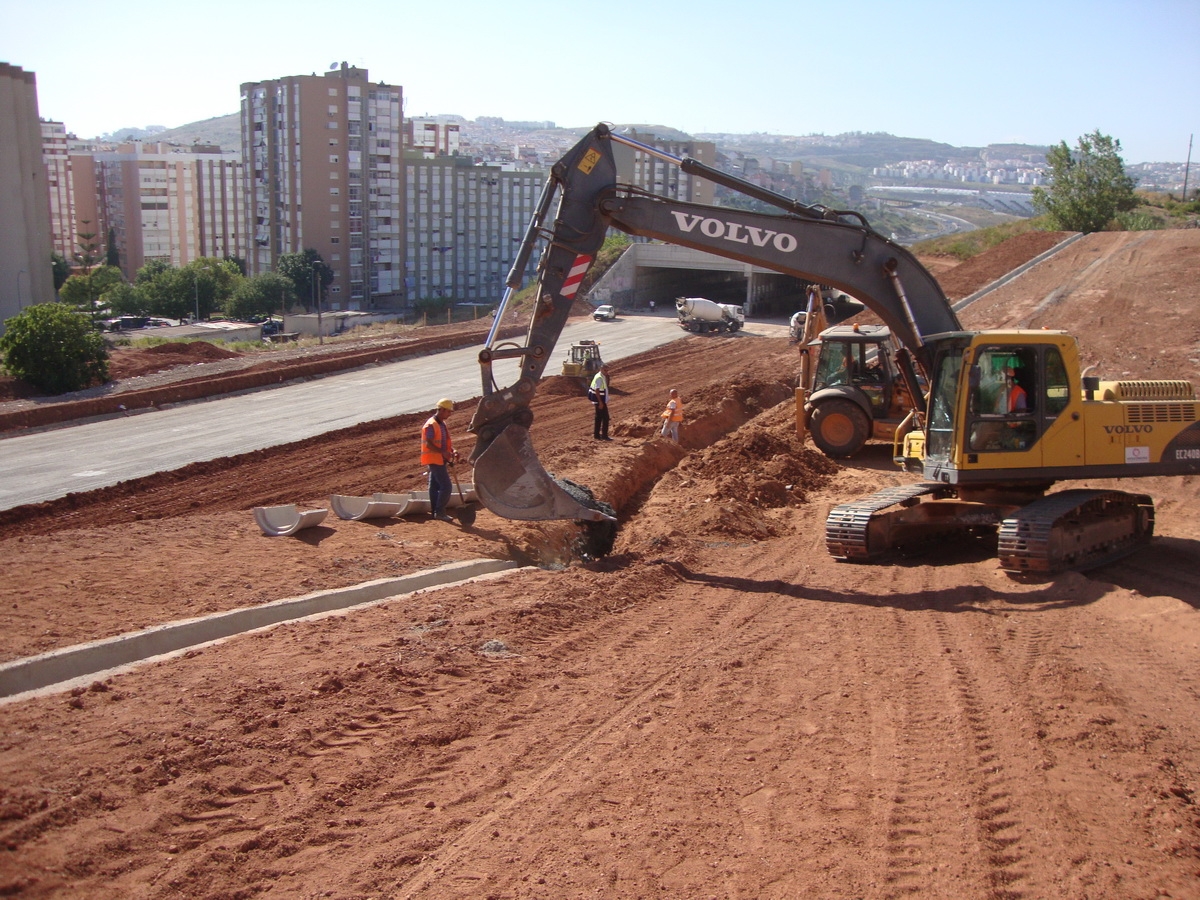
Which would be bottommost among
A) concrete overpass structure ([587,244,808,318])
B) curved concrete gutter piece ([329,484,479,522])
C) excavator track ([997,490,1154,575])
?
curved concrete gutter piece ([329,484,479,522])

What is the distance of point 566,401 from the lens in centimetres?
2684

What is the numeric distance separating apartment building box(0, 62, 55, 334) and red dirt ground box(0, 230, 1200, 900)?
55569 mm

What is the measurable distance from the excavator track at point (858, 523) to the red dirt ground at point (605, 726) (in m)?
0.40

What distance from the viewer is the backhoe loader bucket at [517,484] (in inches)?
462

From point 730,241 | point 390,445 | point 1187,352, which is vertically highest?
point 730,241

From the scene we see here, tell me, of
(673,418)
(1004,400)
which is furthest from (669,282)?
(1004,400)

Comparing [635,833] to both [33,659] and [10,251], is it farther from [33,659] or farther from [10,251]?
[10,251]

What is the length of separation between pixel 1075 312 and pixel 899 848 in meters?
28.3

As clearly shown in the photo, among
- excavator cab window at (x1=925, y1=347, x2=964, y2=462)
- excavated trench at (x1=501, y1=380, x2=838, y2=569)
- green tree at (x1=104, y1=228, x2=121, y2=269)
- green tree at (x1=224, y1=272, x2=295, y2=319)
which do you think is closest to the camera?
excavator cab window at (x1=925, y1=347, x2=964, y2=462)

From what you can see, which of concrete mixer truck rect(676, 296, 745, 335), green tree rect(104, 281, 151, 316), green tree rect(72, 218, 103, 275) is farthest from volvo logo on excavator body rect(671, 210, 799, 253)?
green tree rect(72, 218, 103, 275)

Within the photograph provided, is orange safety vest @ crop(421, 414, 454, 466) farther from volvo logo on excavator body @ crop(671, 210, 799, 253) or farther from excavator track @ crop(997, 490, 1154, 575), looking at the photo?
excavator track @ crop(997, 490, 1154, 575)

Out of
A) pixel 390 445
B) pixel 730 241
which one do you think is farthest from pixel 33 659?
pixel 390 445

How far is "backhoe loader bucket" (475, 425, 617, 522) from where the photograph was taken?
38.5ft

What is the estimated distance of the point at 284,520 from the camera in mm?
12227
